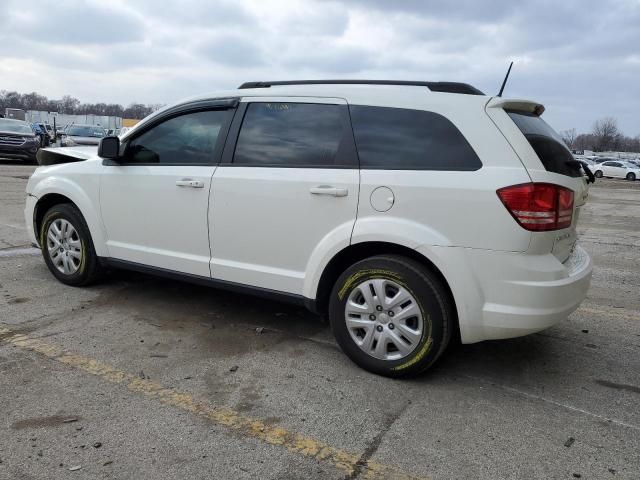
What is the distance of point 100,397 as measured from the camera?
3.11 m

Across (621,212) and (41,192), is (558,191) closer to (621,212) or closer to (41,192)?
(41,192)

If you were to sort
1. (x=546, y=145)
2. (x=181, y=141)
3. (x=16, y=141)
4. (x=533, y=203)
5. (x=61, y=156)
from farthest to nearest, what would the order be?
(x=16, y=141) < (x=61, y=156) < (x=181, y=141) < (x=546, y=145) < (x=533, y=203)

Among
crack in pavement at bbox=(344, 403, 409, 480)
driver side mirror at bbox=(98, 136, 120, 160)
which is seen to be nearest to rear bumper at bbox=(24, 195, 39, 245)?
driver side mirror at bbox=(98, 136, 120, 160)

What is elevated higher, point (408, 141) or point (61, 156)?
point (408, 141)

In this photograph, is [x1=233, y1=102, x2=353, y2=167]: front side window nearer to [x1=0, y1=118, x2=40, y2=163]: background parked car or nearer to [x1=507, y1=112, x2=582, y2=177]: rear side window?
[x1=507, y1=112, x2=582, y2=177]: rear side window

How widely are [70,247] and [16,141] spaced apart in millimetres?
17212

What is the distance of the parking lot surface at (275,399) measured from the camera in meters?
2.59

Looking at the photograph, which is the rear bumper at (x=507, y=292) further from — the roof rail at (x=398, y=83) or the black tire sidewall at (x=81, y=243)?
the black tire sidewall at (x=81, y=243)

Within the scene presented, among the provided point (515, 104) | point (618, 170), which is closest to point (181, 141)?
point (515, 104)

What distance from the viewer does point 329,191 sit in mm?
3516

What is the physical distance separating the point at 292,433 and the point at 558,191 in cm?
200

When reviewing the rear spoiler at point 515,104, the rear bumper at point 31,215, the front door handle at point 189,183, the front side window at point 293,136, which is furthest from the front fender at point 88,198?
the rear spoiler at point 515,104

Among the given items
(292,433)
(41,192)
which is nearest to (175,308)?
(41,192)

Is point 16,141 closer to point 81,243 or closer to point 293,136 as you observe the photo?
point 81,243
